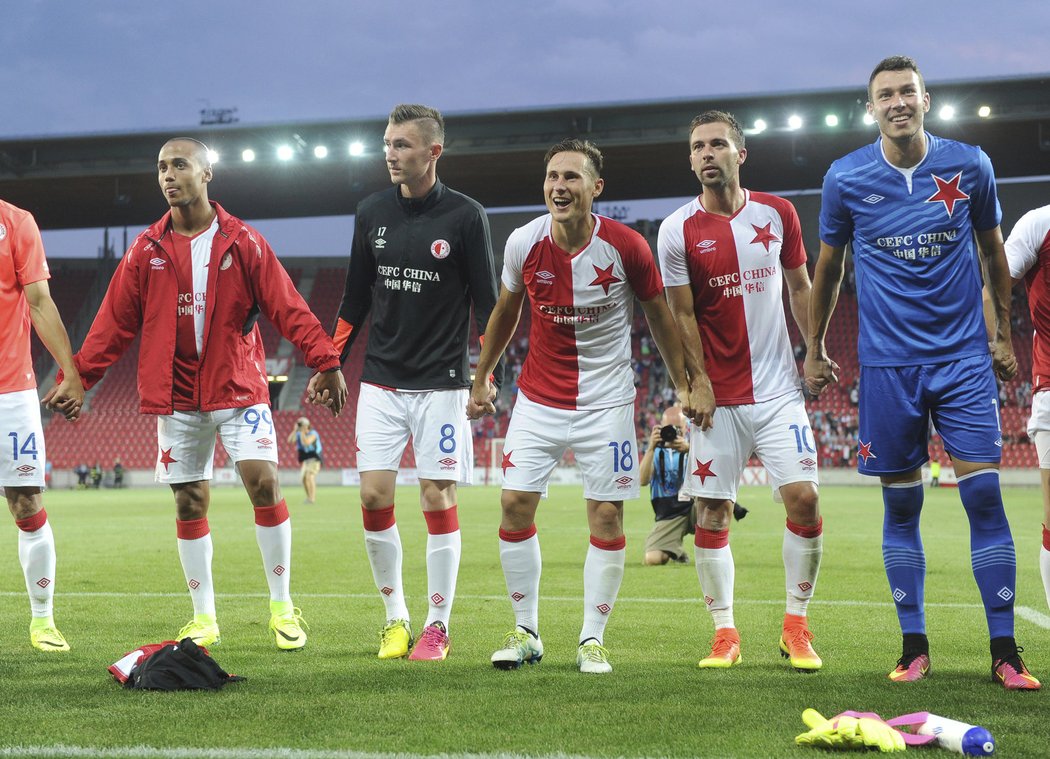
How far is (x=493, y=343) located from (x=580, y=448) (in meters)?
0.71

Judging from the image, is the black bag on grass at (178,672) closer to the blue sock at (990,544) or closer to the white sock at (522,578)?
the white sock at (522,578)

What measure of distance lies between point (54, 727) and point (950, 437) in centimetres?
379

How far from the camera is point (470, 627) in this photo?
6.42 metres

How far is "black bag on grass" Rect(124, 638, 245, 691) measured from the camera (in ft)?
14.4

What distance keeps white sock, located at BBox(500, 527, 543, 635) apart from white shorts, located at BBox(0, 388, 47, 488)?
8.14 ft

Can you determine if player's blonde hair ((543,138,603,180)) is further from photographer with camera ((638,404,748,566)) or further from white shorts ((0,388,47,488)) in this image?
photographer with camera ((638,404,748,566))

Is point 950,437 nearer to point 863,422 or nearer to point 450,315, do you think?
point 863,422

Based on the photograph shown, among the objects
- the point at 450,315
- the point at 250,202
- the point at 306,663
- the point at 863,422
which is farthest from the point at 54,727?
the point at 250,202

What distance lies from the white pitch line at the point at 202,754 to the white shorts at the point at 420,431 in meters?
2.31

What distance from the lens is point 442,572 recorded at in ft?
18.4

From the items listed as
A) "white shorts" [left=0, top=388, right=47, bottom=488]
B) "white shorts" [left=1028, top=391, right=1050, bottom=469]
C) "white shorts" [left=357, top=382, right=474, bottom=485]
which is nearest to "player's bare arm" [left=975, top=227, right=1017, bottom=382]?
"white shorts" [left=1028, top=391, right=1050, bottom=469]

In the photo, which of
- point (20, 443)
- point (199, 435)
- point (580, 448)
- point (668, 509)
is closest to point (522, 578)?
point (580, 448)

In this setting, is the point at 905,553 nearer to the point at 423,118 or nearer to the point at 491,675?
the point at 491,675

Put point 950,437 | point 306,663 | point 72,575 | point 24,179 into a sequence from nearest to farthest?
1. point 950,437
2. point 306,663
3. point 72,575
4. point 24,179
